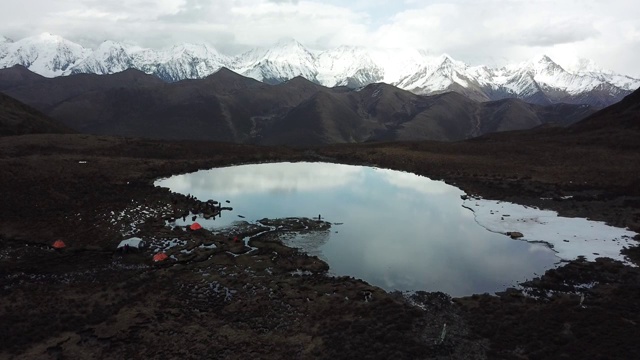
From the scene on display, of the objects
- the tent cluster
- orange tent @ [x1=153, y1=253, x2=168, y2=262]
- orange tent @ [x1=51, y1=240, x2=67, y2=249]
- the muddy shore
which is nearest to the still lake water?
the muddy shore

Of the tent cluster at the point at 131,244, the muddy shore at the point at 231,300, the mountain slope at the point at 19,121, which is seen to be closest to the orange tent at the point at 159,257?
the muddy shore at the point at 231,300

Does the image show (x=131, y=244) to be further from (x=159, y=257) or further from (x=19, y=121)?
(x=19, y=121)

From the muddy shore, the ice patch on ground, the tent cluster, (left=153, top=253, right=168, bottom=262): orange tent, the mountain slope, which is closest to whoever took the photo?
the muddy shore

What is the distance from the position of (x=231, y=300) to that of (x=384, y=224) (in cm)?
2264

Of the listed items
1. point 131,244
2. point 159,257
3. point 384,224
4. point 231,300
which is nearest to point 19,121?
point 131,244

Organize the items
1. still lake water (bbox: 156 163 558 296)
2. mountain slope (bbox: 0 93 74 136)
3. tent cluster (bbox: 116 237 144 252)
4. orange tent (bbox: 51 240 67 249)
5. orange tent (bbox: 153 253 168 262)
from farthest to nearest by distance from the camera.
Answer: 1. mountain slope (bbox: 0 93 74 136)
2. tent cluster (bbox: 116 237 144 252)
3. orange tent (bbox: 51 240 67 249)
4. orange tent (bbox: 153 253 168 262)
5. still lake water (bbox: 156 163 558 296)

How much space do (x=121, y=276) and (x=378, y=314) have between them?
2028 centimetres

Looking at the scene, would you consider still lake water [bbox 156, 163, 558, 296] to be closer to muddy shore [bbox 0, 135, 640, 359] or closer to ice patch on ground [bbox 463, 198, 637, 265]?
ice patch on ground [bbox 463, 198, 637, 265]

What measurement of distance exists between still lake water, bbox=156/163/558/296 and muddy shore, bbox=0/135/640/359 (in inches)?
99.2

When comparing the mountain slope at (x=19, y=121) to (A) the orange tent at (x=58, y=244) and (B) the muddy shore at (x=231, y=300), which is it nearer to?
(B) the muddy shore at (x=231, y=300)

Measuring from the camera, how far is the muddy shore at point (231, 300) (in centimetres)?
2388

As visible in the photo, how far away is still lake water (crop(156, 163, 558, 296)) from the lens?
33.9 meters

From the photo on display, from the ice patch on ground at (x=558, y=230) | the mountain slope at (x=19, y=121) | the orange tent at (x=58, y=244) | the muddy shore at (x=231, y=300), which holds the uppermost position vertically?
the mountain slope at (x=19, y=121)

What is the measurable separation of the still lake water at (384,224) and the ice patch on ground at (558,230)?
1.67 meters
